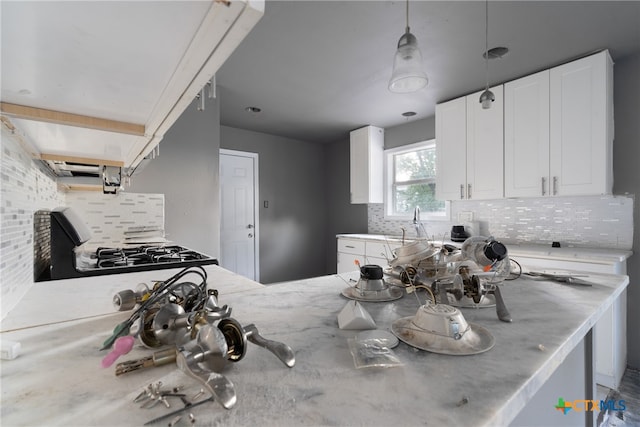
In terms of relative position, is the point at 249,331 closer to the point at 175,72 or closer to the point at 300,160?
the point at 175,72

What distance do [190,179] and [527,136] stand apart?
3.16 m

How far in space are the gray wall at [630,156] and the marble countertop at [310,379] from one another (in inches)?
88.6

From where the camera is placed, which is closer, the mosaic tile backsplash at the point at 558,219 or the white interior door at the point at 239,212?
the mosaic tile backsplash at the point at 558,219

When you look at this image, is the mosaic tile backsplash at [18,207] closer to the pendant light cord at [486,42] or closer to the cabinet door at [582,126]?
the pendant light cord at [486,42]

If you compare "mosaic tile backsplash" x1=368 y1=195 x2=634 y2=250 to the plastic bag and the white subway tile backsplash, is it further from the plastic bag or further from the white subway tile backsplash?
the white subway tile backsplash

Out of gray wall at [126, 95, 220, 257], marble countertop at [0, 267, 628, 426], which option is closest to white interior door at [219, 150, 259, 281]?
gray wall at [126, 95, 220, 257]

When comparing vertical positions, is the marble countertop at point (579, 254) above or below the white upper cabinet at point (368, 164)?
below

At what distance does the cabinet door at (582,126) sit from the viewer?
2189mm

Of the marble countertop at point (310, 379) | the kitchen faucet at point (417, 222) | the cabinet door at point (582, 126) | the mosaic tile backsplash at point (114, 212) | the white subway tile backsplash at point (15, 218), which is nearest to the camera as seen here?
the marble countertop at point (310, 379)

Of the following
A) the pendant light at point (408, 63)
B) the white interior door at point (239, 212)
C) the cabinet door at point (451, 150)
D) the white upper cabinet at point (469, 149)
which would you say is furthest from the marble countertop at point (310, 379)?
the white interior door at point (239, 212)

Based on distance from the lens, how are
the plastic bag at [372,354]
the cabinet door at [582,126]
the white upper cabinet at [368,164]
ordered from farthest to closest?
1. the white upper cabinet at [368,164]
2. the cabinet door at [582,126]
3. the plastic bag at [372,354]

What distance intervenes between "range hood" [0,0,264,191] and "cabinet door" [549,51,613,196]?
Answer: 9.19 feet

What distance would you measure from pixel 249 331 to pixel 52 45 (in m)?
0.60

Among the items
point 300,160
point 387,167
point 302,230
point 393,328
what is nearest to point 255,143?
point 300,160
